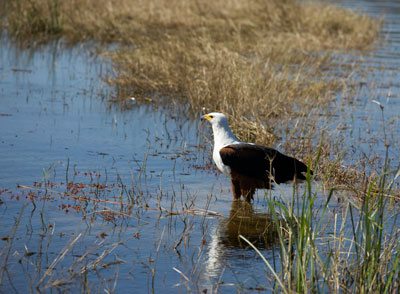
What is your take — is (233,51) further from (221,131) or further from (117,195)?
(117,195)

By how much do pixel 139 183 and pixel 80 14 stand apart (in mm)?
12173

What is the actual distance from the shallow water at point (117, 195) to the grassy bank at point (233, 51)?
23.1 inches

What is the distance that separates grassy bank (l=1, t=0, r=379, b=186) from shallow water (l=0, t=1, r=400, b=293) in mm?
588

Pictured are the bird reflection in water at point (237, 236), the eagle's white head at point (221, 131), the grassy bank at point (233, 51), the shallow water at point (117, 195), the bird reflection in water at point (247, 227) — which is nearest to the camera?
the shallow water at point (117, 195)

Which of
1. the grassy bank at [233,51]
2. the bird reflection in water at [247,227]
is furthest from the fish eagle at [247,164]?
the grassy bank at [233,51]

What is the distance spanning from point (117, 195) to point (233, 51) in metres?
6.71

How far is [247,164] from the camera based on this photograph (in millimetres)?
6270

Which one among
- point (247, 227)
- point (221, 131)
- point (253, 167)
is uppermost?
point (221, 131)

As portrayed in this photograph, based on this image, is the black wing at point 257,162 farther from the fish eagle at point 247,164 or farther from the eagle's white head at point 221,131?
the eagle's white head at point 221,131

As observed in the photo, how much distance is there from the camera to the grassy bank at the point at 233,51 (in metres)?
9.17

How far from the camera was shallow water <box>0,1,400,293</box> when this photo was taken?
470 cm

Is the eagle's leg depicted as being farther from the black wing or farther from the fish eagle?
the black wing

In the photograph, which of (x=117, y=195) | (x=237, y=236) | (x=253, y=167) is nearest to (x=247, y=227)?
(x=237, y=236)

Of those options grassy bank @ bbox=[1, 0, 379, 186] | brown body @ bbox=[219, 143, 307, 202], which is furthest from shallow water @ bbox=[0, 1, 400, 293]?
grassy bank @ bbox=[1, 0, 379, 186]
